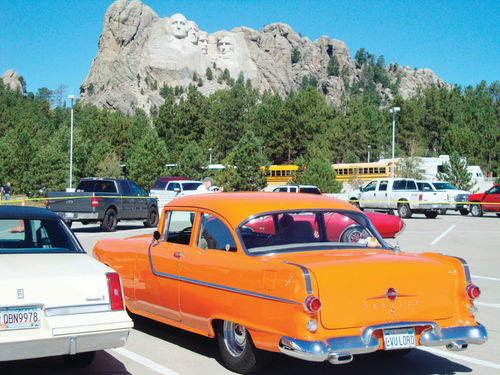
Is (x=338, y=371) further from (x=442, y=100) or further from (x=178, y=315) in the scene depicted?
(x=442, y=100)

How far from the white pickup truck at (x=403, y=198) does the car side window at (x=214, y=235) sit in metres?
28.3

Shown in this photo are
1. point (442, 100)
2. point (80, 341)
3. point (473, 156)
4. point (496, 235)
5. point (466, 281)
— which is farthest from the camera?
point (442, 100)

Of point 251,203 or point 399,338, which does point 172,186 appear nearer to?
point 251,203

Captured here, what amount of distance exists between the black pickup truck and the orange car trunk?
17.8m

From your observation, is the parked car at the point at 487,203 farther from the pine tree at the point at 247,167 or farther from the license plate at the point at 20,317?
the license plate at the point at 20,317

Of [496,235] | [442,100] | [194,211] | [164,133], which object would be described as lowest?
[496,235]

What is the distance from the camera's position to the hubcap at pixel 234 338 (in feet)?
18.8

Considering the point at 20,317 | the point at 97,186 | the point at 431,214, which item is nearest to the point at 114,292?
the point at 20,317

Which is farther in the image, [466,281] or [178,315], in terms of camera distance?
[178,315]

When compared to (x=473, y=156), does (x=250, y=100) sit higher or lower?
higher

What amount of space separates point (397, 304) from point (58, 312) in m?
2.84

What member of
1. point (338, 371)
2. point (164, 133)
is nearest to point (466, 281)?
point (338, 371)

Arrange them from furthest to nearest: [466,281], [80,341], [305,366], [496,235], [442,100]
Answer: [442,100]
[496,235]
[305,366]
[466,281]
[80,341]

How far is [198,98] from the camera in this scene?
8844 centimetres
